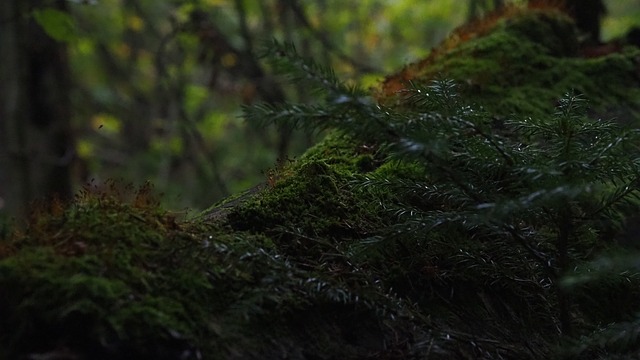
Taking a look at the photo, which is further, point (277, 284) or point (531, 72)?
point (531, 72)

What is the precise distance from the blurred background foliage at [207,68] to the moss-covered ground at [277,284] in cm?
403

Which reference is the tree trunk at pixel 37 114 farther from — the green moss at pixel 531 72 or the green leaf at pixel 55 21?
the green moss at pixel 531 72

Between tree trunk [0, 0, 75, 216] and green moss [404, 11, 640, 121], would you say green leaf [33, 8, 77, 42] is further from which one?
green moss [404, 11, 640, 121]

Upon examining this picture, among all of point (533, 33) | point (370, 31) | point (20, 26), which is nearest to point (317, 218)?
point (533, 33)

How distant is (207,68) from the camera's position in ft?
36.5

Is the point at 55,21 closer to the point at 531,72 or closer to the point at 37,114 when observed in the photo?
the point at 37,114

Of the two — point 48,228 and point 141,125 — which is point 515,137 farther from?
point 141,125

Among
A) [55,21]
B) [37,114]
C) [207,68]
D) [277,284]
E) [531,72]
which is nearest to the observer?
[277,284]

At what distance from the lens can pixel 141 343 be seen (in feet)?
4.39

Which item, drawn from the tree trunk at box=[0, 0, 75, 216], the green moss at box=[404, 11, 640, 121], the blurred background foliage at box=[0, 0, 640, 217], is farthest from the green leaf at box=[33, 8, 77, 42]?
the green moss at box=[404, 11, 640, 121]

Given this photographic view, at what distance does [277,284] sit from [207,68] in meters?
9.95

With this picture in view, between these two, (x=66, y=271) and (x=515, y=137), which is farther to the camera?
(x=515, y=137)

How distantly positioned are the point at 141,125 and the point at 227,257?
1135cm

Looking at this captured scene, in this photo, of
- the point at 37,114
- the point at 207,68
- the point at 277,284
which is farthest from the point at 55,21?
the point at 207,68
